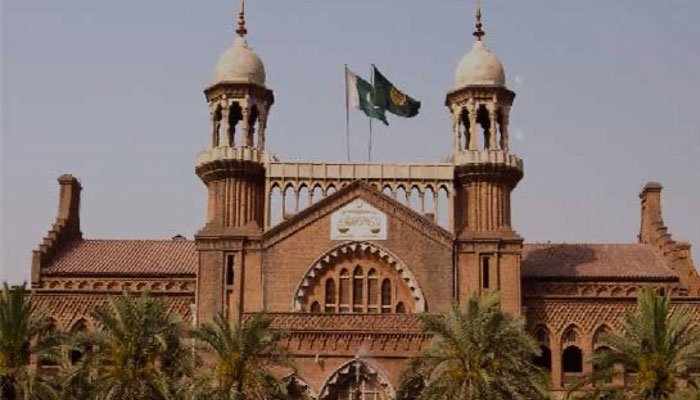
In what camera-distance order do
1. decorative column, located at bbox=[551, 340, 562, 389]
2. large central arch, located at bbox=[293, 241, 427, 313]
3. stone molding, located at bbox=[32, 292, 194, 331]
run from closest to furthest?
large central arch, located at bbox=[293, 241, 427, 313] → decorative column, located at bbox=[551, 340, 562, 389] → stone molding, located at bbox=[32, 292, 194, 331]

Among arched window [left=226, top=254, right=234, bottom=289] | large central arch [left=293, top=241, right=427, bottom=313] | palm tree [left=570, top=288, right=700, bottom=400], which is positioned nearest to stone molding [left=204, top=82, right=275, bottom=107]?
arched window [left=226, top=254, right=234, bottom=289]

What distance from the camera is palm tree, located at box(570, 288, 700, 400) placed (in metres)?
38.2

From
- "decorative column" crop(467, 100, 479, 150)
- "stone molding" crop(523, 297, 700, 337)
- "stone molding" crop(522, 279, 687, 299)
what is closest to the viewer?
"stone molding" crop(523, 297, 700, 337)

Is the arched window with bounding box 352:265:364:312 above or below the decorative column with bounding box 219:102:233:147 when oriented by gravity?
below

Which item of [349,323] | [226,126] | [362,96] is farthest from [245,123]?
[349,323]

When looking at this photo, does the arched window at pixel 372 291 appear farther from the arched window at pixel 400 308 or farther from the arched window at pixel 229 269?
the arched window at pixel 229 269

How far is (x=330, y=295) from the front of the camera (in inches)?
2089

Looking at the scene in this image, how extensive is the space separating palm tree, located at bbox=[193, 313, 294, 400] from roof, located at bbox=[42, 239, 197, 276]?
17.5m

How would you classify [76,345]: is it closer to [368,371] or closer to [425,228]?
[368,371]

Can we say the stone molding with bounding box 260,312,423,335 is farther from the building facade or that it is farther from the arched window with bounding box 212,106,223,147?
the arched window with bounding box 212,106,223,147

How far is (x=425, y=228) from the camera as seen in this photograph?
53.0 m

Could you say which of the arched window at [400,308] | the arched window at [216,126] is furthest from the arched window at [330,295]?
the arched window at [216,126]

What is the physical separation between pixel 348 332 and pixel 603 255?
16561 mm

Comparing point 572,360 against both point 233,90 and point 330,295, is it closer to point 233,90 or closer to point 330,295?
point 330,295
